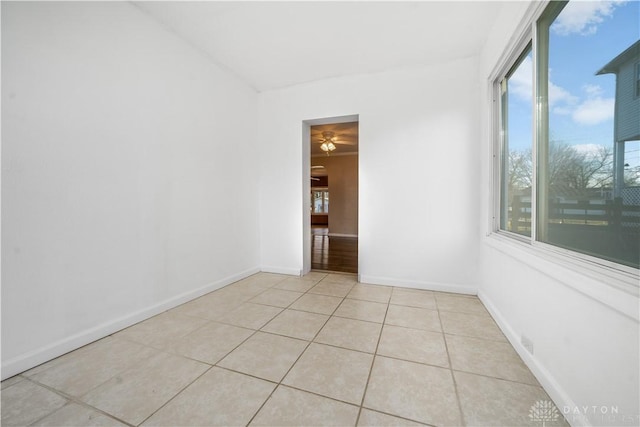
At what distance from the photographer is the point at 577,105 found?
1.34m

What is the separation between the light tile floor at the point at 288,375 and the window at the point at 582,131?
3.06ft

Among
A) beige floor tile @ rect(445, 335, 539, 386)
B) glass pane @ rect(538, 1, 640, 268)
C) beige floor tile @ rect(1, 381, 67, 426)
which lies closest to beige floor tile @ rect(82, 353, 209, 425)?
beige floor tile @ rect(1, 381, 67, 426)

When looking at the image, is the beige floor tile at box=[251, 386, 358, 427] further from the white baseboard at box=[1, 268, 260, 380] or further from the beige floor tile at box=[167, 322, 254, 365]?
the white baseboard at box=[1, 268, 260, 380]

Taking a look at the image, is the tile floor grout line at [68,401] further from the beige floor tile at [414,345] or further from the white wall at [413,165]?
the white wall at [413,165]

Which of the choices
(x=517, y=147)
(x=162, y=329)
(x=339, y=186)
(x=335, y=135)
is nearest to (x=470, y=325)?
(x=517, y=147)

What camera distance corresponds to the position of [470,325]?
2129mm

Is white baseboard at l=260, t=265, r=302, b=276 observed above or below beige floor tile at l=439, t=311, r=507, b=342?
above

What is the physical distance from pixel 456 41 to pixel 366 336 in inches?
122

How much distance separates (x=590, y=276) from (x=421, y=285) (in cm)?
206

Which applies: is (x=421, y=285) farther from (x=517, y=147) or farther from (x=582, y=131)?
(x=582, y=131)

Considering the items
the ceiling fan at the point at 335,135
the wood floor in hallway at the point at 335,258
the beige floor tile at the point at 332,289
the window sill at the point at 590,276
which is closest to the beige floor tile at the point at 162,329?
the beige floor tile at the point at 332,289

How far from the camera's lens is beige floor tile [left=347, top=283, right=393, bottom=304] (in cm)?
277

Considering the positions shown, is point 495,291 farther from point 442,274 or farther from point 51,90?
point 51,90

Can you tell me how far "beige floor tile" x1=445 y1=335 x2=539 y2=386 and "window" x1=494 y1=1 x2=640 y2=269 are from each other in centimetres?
82
